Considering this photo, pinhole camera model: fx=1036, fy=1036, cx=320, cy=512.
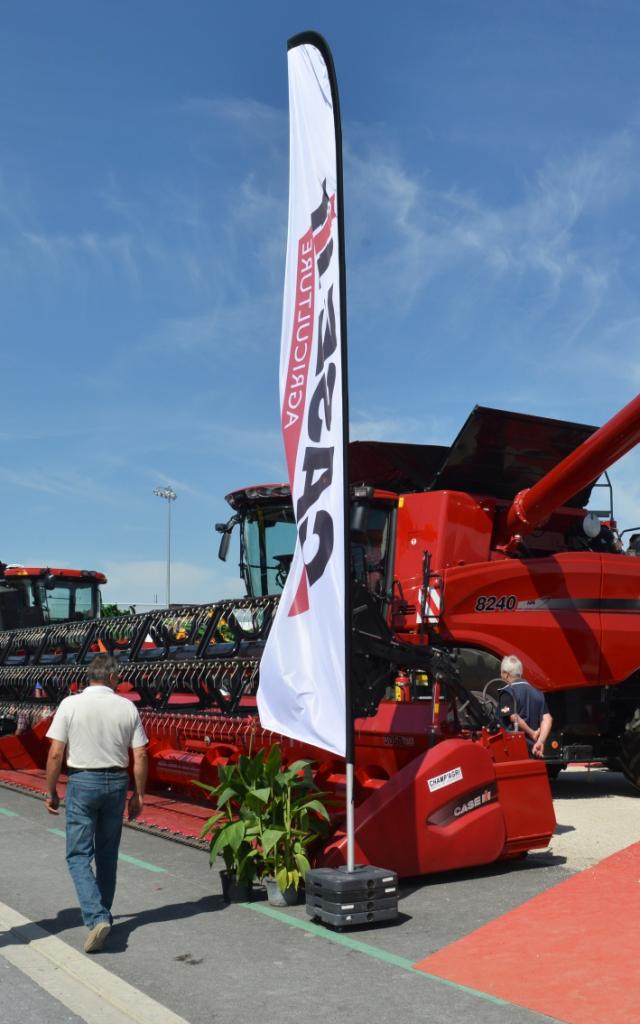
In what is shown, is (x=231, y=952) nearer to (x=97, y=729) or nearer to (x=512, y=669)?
(x=97, y=729)

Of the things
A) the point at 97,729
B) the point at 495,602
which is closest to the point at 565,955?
the point at 97,729

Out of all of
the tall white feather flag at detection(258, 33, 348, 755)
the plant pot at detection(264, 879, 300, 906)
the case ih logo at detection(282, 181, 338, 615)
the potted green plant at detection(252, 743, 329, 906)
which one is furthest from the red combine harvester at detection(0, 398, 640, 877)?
the case ih logo at detection(282, 181, 338, 615)

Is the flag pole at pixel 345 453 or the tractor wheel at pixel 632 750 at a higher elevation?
the flag pole at pixel 345 453

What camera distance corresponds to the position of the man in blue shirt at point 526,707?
8734 mm

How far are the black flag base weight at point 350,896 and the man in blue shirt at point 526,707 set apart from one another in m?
3.13

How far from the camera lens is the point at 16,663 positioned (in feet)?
52.4

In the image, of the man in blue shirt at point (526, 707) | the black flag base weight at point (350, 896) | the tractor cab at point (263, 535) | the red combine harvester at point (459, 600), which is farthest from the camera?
the tractor cab at point (263, 535)

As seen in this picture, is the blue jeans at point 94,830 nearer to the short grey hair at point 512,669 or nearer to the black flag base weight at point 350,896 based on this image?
the black flag base weight at point 350,896

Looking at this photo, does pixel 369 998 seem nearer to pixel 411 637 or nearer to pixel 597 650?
pixel 411 637

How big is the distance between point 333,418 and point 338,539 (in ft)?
2.42

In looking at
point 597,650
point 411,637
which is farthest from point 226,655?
point 597,650

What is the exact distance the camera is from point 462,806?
6.79 m

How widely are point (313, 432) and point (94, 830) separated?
8.64ft

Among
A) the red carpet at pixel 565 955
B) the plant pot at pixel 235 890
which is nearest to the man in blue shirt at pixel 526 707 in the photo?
the red carpet at pixel 565 955
